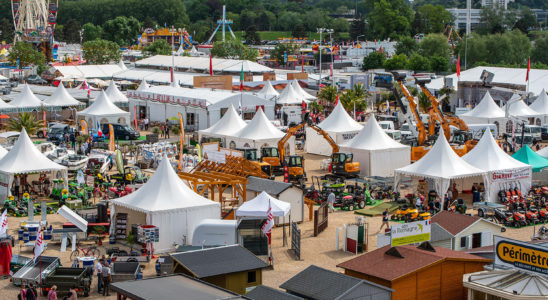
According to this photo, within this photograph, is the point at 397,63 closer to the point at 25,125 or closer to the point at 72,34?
the point at 25,125

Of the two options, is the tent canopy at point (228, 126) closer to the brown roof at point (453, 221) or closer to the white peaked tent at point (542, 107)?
the brown roof at point (453, 221)

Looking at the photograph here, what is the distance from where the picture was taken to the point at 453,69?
80.2 meters

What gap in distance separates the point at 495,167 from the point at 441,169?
2242 millimetres

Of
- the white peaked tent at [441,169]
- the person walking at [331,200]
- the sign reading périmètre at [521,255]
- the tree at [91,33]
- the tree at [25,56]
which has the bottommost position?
the person walking at [331,200]

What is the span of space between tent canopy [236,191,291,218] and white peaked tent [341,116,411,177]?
391 inches

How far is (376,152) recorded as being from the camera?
110 ft

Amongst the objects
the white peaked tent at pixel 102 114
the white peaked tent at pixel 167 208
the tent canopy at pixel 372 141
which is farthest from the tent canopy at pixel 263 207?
the white peaked tent at pixel 102 114

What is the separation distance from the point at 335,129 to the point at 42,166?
591 inches

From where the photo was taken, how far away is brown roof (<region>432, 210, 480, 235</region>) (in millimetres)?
21531

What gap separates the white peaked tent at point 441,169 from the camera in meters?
27.7

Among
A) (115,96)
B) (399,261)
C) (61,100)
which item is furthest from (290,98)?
(399,261)

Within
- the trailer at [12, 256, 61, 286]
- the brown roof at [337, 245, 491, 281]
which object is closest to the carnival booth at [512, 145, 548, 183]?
the brown roof at [337, 245, 491, 281]

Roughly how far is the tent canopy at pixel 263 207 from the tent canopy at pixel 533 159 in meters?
11.5

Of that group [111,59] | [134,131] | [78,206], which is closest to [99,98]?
[134,131]
